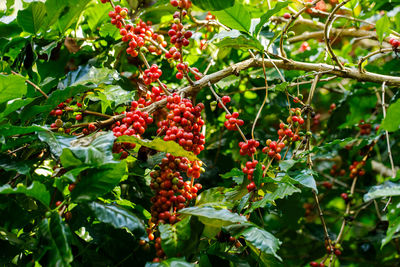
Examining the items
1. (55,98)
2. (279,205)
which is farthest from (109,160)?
(279,205)

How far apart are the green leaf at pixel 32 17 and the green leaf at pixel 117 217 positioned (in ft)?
2.94

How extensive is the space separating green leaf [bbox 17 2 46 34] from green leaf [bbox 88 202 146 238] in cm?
90

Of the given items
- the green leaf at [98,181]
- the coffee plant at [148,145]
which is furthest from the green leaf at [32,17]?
the green leaf at [98,181]

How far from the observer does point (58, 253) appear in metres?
0.83

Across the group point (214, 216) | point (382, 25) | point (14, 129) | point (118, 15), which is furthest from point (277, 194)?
point (382, 25)

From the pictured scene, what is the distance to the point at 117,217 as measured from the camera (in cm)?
94

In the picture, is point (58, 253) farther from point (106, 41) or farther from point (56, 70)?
point (106, 41)

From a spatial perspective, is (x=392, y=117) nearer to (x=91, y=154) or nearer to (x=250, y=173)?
(x=250, y=173)

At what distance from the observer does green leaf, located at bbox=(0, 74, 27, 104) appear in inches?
42.2

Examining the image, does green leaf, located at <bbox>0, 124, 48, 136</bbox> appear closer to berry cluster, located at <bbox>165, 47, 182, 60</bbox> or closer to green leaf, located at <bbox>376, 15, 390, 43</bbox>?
berry cluster, located at <bbox>165, 47, 182, 60</bbox>

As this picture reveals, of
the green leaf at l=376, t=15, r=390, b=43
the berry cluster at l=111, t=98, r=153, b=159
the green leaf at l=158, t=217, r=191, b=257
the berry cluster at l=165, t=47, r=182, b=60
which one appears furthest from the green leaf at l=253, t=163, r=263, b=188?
the green leaf at l=376, t=15, r=390, b=43

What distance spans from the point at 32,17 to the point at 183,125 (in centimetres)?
80

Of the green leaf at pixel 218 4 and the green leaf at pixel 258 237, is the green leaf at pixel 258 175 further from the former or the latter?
the green leaf at pixel 218 4

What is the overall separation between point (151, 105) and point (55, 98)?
0.99 feet
